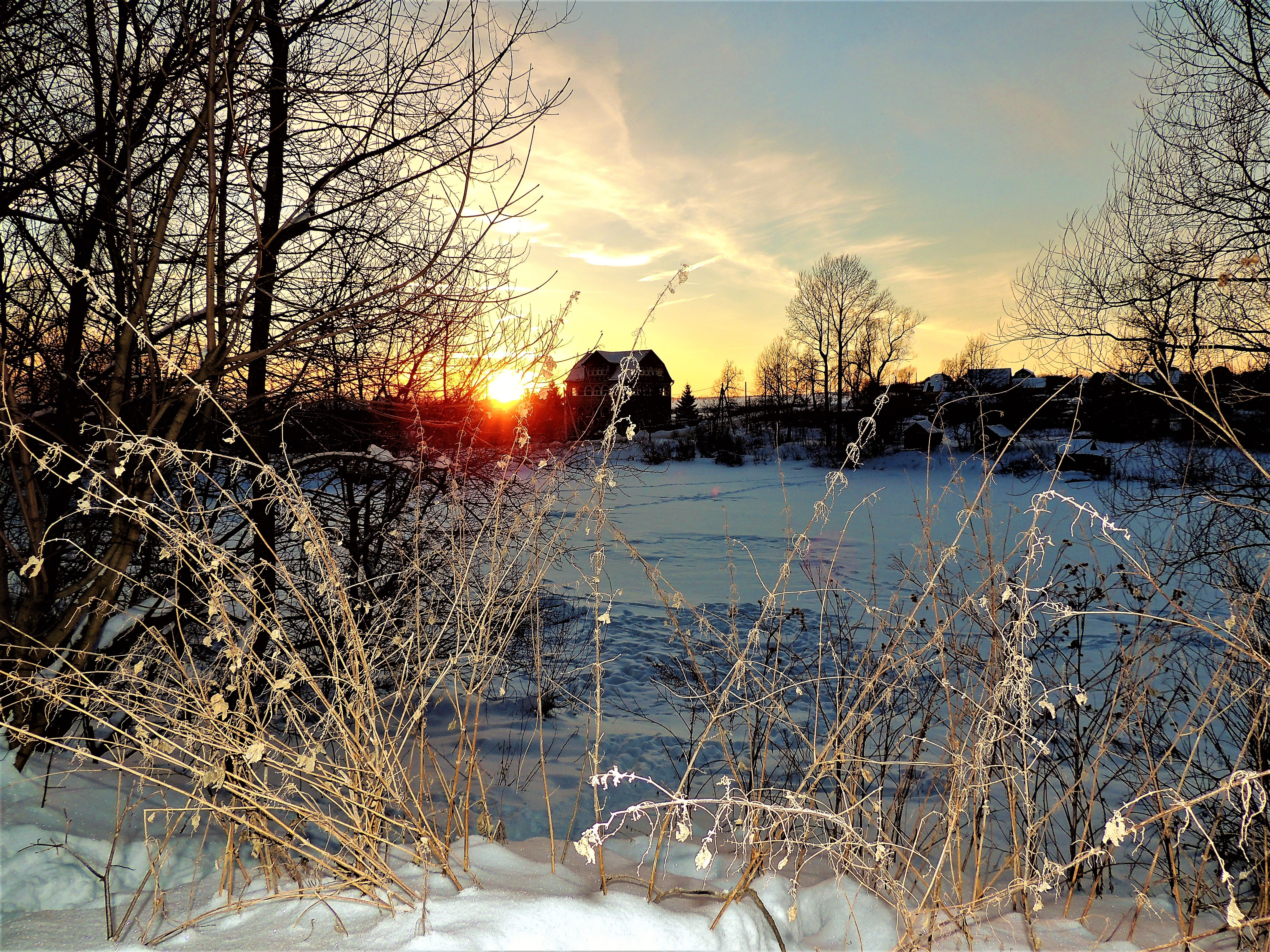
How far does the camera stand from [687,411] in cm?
4178

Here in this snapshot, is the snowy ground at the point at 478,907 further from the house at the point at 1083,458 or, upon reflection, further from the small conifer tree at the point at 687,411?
the small conifer tree at the point at 687,411

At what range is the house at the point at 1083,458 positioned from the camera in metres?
2.51

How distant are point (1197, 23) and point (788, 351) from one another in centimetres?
4603

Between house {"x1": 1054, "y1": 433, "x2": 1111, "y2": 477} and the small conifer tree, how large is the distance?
19294mm

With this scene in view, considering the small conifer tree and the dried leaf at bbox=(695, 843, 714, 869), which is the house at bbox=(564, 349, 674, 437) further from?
the small conifer tree

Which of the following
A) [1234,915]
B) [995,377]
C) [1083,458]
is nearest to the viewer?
[1234,915]

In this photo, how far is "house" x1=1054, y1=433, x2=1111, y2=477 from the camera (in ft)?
8.25

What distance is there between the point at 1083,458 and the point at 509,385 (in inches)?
232

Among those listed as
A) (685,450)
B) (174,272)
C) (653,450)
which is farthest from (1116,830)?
(653,450)

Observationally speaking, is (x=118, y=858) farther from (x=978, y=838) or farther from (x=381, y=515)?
(x=381, y=515)

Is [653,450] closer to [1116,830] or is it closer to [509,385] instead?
[509,385]

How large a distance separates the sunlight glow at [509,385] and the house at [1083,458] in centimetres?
224

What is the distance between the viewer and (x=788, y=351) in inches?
2050

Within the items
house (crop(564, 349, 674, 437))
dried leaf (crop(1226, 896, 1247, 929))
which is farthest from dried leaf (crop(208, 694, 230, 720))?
dried leaf (crop(1226, 896, 1247, 929))
